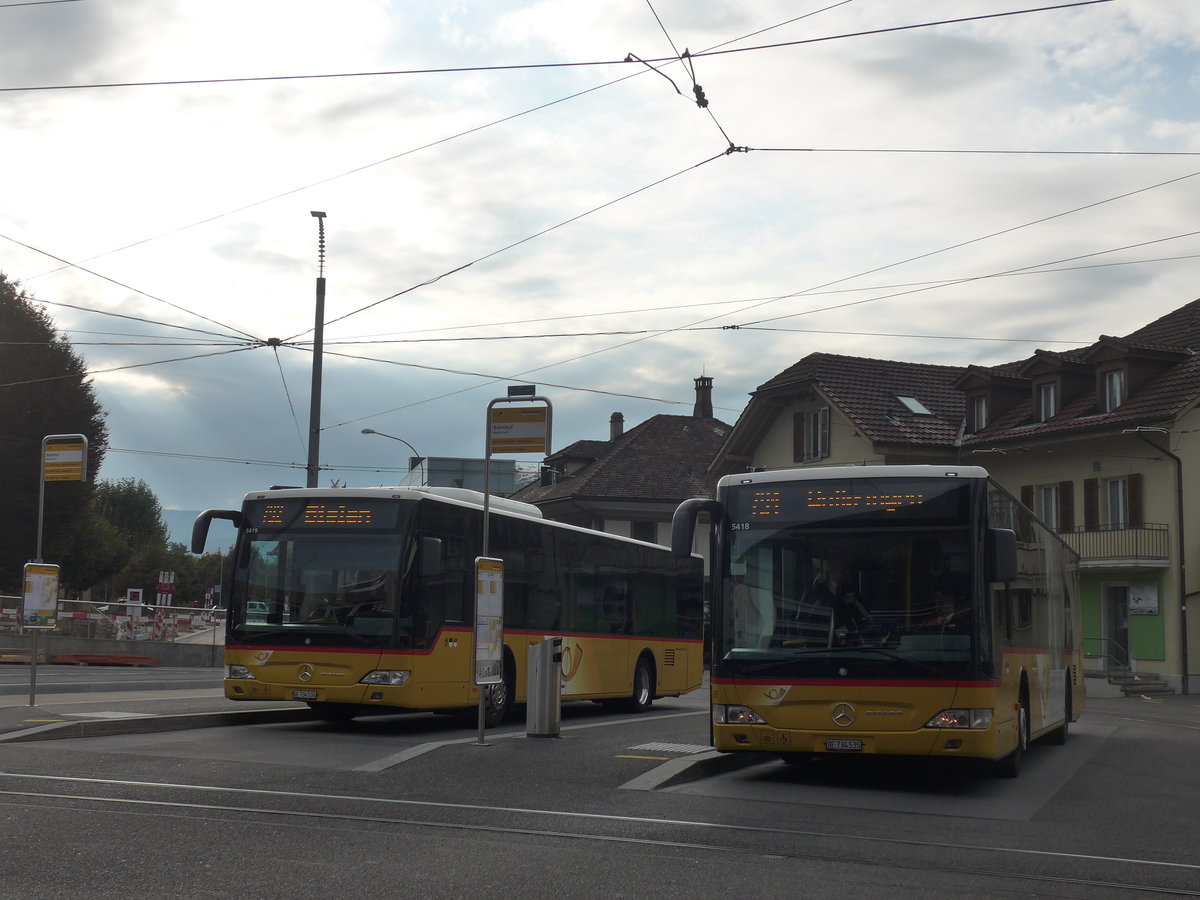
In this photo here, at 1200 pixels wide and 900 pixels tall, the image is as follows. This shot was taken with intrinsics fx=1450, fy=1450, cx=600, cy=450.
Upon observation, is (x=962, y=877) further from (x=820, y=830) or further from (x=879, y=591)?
(x=879, y=591)

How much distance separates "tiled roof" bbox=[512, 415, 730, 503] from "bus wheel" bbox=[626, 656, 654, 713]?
3486 cm

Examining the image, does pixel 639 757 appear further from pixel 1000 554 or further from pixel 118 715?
pixel 118 715

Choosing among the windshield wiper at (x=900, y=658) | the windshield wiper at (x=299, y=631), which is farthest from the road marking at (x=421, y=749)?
the windshield wiper at (x=900, y=658)

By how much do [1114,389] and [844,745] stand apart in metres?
32.7

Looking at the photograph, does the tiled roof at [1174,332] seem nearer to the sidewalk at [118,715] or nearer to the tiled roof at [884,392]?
the tiled roof at [884,392]

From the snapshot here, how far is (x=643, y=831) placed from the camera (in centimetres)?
921

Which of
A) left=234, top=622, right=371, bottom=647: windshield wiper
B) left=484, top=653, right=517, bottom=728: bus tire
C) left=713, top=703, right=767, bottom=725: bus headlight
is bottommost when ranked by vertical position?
left=484, top=653, right=517, bottom=728: bus tire

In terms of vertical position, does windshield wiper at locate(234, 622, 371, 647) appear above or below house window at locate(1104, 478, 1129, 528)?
below

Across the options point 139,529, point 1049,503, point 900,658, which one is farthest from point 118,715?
point 139,529

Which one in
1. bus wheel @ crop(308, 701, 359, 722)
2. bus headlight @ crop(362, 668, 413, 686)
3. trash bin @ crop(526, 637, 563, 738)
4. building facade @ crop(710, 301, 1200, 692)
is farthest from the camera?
building facade @ crop(710, 301, 1200, 692)

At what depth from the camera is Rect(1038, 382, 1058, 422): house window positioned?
143 ft

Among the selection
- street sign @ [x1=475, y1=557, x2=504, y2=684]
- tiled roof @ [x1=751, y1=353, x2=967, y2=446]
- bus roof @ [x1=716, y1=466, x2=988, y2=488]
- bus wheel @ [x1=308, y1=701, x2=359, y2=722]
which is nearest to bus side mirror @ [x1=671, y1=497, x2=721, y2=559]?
bus roof @ [x1=716, y1=466, x2=988, y2=488]

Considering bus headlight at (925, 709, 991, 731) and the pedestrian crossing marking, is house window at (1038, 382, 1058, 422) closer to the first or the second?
the pedestrian crossing marking

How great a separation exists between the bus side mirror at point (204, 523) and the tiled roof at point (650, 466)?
41449 mm
